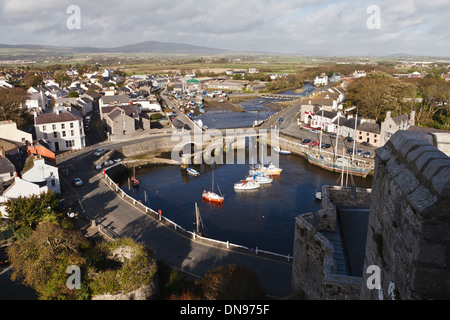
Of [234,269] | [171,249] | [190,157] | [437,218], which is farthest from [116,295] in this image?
[190,157]

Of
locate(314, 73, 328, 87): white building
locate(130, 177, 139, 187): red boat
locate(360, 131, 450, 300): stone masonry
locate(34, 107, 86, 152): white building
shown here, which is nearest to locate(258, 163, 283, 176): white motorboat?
locate(130, 177, 139, 187): red boat

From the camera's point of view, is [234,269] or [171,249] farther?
[171,249]

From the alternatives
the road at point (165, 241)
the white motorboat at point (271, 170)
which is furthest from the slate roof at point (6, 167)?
the white motorboat at point (271, 170)

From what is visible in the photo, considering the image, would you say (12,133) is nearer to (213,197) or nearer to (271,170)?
(213,197)

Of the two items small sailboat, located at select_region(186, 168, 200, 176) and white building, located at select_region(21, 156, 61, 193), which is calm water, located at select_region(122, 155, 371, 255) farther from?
white building, located at select_region(21, 156, 61, 193)

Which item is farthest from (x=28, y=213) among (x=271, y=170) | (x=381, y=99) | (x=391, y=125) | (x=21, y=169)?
(x=381, y=99)

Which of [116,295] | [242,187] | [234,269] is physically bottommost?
[242,187]

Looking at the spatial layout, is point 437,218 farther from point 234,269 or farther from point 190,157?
point 190,157
